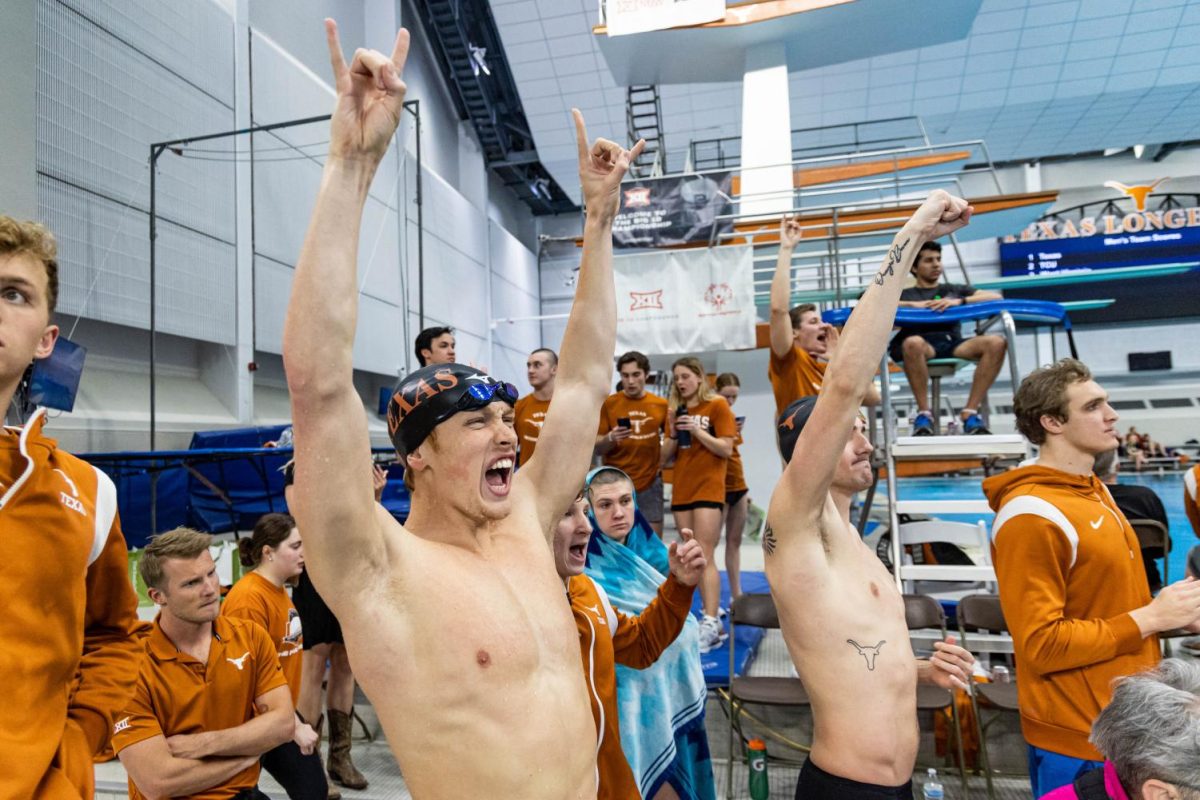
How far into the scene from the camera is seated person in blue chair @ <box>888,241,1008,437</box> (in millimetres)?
5023

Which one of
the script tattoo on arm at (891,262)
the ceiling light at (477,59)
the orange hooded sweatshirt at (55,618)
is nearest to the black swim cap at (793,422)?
the script tattoo on arm at (891,262)

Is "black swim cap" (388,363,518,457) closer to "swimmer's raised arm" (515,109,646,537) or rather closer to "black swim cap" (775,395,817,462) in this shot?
"swimmer's raised arm" (515,109,646,537)

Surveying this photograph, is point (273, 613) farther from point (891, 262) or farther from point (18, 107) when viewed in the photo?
point (18, 107)

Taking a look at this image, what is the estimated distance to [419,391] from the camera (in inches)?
59.7

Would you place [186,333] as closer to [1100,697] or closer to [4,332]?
[4,332]

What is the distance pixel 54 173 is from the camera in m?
6.64

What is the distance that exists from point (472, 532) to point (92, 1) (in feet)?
26.9

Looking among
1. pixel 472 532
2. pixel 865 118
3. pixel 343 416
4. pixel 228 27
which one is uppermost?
pixel 865 118

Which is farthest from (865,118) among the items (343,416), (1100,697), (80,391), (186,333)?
(343,416)

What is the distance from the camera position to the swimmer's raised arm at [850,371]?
183cm

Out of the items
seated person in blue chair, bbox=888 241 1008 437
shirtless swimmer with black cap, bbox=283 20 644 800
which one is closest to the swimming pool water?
seated person in blue chair, bbox=888 241 1008 437

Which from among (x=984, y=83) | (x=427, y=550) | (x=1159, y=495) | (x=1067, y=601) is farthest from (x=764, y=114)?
(x=427, y=550)

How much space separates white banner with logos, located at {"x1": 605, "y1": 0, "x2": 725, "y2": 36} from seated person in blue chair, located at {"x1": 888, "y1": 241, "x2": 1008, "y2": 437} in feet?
18.5

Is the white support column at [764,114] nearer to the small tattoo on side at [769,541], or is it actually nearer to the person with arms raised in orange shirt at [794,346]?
the person with arms raised in orange shirt at [794,346]
